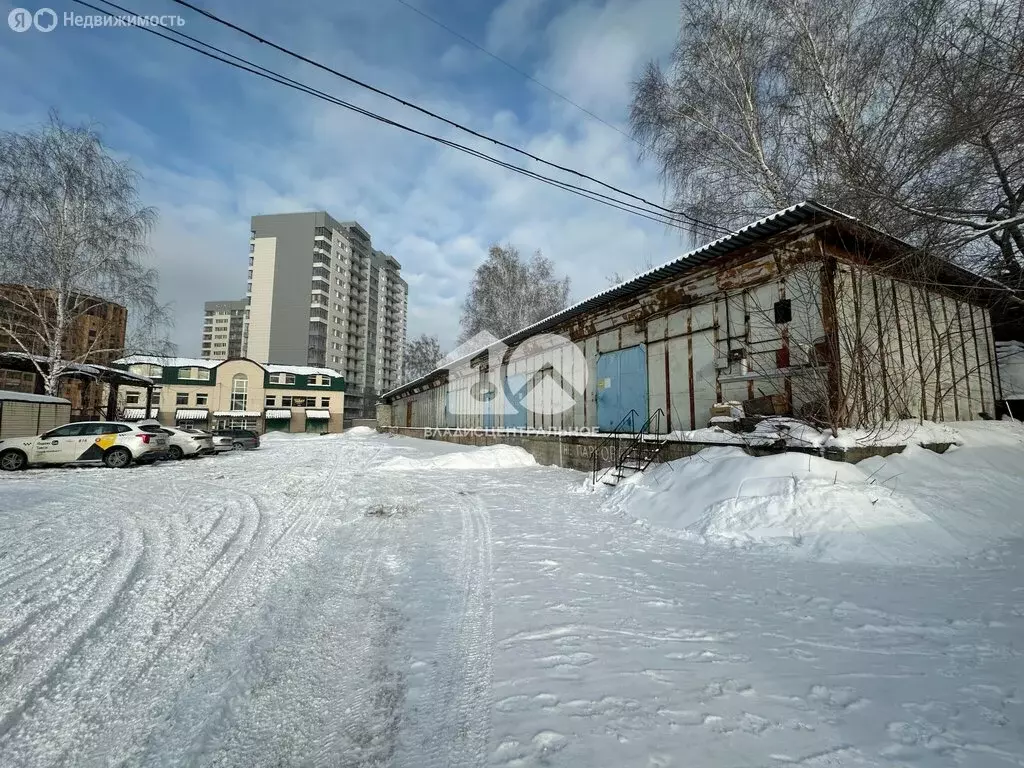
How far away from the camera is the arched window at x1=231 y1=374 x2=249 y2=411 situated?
48.3 metres

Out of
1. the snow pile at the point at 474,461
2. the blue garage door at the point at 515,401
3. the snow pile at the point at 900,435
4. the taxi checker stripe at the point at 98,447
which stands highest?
the blue garage door at the point at 515,401

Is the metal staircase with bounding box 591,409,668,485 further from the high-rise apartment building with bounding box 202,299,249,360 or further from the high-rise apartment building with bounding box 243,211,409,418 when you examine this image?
the high-rise apartment building with bounding box 202,299,249,360

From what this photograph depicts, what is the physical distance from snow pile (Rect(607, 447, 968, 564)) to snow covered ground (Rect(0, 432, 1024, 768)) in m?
0.07

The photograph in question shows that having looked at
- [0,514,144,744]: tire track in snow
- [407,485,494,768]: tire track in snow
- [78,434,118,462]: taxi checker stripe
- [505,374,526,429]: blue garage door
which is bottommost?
[407,485,494,768]: tire track in snow

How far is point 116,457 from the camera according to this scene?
508 inches

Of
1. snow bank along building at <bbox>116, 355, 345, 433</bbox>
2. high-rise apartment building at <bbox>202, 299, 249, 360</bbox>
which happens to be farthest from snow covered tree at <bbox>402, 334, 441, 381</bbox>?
high-rise apartment building at <bbox>202, 299, 249, 360</bbox>

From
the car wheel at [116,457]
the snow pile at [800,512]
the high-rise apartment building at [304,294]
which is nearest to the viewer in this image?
the snow pile at [800,512]

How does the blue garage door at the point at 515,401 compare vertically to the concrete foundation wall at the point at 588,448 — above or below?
above

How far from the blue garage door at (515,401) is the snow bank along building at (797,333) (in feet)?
12.4

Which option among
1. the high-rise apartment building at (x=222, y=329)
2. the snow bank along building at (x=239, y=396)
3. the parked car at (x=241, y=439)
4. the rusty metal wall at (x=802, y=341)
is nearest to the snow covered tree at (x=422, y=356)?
the snow bank along building at (x=239, y=396)

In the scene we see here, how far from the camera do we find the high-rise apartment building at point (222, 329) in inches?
4080

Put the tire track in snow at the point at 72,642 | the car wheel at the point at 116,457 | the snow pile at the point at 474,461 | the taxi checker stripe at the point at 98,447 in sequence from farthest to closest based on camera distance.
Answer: the snow pile at the point at 474,461
the car wheel at the point at 116,457
the taxi checker stripe at the point at 98,447
the tire track in snow at the point at 72,642

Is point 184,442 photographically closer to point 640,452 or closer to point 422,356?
point 640,452

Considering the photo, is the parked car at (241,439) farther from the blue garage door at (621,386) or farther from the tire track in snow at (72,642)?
the tire track in snow at (72,642)
